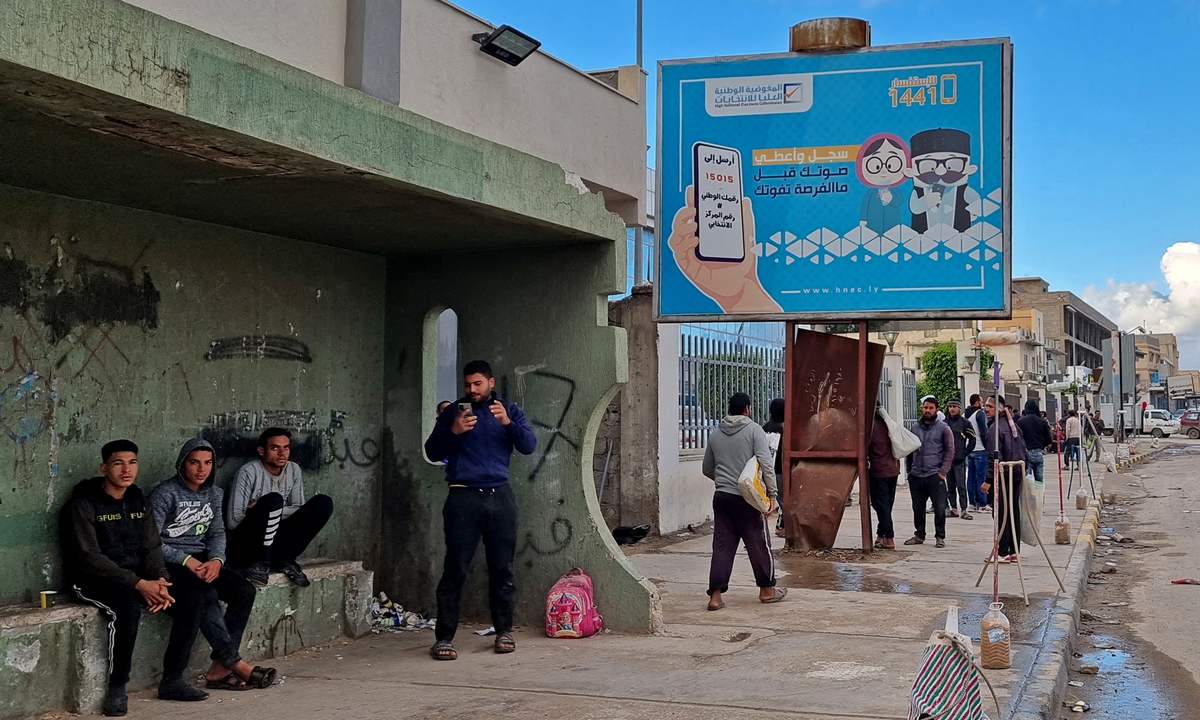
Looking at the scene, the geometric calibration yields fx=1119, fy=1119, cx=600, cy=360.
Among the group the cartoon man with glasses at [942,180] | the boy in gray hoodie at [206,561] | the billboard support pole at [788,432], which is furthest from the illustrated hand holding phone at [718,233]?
the boy in gray hoodie at [206,561]

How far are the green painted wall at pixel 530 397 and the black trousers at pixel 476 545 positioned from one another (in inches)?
23.7

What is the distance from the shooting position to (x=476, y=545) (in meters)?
6.63

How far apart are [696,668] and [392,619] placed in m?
2.28

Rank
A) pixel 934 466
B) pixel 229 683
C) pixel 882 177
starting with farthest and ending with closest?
pixel 934 466
pixel 882 177
pixel 229 683

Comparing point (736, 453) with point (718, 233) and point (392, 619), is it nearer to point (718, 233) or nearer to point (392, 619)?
point (392, 619)

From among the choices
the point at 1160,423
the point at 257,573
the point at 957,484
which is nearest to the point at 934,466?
the point at 957,484

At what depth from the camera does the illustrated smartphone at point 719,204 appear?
10664 millimetres

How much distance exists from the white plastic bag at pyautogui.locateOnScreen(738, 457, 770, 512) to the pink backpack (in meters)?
1.53

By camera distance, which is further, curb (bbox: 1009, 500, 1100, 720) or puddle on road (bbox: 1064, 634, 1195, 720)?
puddle on road (bbox: 1064, 634, 1195, 720)

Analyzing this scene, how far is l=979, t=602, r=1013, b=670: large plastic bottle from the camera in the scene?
6.16m

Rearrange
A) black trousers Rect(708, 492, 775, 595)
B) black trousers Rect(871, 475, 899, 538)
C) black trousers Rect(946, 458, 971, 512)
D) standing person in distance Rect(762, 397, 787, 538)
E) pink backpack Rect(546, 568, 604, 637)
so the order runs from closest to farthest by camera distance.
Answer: pink backpack Rect(546, 568, 604, 637), black trousers Rect(708, 492, 775, 595), black trousers Rect(871, 475, 899, 538), standing person in distance Rect(762, 397, 787, 538), black trousers Rect(946, 458, 971, 512)

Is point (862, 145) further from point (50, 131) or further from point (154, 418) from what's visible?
point (50, 131)

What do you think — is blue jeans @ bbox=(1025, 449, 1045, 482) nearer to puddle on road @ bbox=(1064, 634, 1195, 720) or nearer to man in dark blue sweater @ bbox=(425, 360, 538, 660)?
puddle on road @ bbox=(1064, 634, 1195, 720)

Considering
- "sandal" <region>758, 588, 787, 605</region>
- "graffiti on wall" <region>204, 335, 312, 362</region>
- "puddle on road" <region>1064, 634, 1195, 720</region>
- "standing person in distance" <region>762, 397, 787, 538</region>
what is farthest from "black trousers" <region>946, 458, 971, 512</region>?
"graffiti on wall" <region>204, 335, 312, 362</region>
